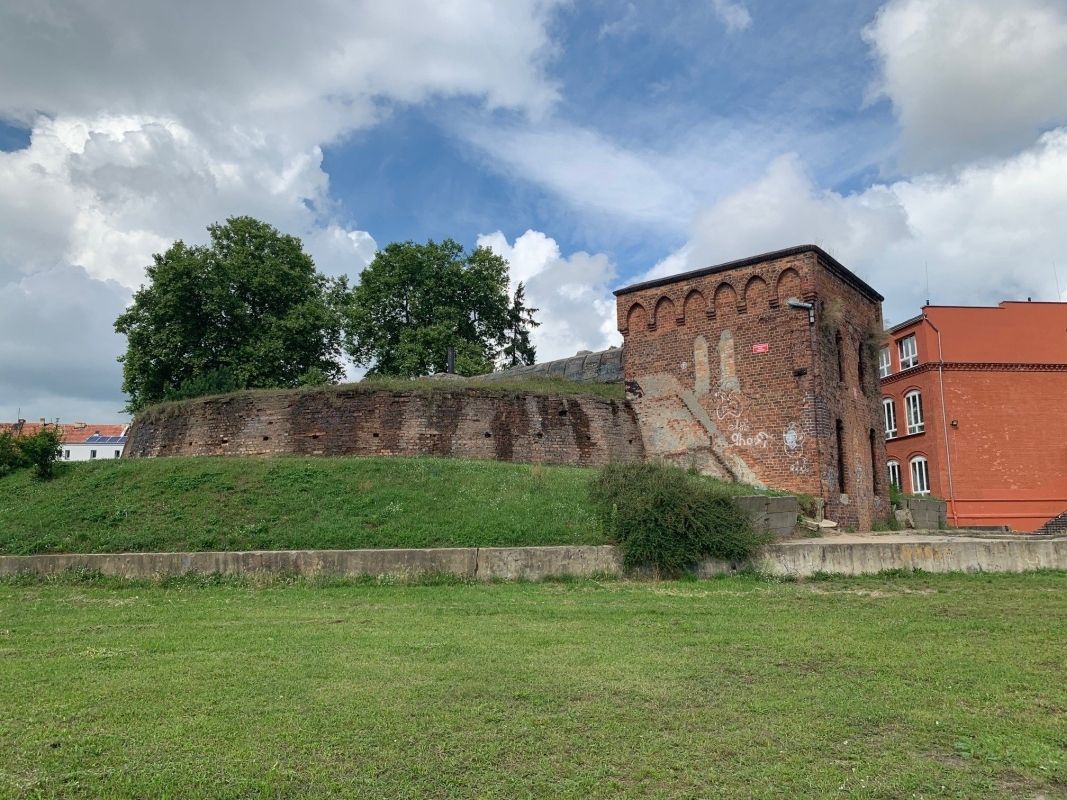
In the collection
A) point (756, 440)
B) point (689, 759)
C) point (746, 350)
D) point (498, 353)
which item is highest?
point (498, 353)

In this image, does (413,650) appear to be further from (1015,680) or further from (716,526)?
(716,526)

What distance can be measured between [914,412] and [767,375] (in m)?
22.1

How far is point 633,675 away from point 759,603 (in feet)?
14.8

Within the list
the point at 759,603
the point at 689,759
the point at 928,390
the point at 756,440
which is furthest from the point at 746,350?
the point at 928,390

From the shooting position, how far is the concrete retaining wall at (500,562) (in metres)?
11.6

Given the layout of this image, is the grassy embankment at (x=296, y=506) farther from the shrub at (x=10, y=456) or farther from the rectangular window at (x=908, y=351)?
the rectangular window at (x=908, y=351)

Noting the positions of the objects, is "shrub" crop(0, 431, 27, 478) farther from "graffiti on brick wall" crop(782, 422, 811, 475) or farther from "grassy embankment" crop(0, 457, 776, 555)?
"graffiti on brick wall" crop(782, 422, 811, 475)

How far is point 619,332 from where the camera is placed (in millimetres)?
21016

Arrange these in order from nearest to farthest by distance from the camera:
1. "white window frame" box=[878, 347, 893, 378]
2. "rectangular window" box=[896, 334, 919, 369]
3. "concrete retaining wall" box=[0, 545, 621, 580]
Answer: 1. "concrete retaining wall" box=[0, 545, 621, 580]
2. "rectangular window" box=[896, 334, 919, 369]
3. "white window frame" box=[878, 347, 893, 378]

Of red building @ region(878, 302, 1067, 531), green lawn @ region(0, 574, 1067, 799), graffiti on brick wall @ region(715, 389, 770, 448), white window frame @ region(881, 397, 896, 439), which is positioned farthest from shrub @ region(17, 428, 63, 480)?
white window frame @ region(881, 397, 896, 439)

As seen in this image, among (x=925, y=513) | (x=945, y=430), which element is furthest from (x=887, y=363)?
(x=925, y=513)

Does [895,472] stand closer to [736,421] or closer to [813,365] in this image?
[736,421]

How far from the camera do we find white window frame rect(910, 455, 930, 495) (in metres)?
34.4

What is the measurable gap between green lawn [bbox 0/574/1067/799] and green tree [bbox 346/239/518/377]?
31.0 meters
